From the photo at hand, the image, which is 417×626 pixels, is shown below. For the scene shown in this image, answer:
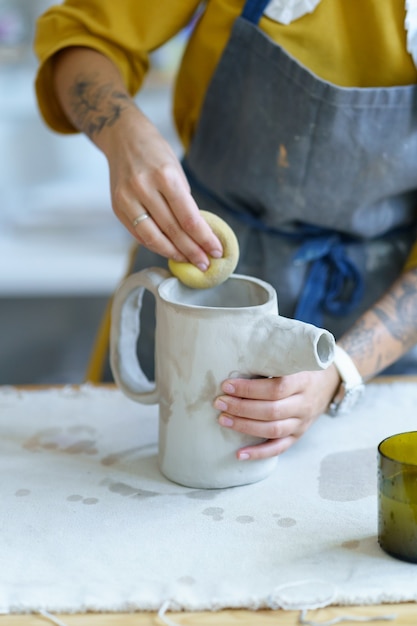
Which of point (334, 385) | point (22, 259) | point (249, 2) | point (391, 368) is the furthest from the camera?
point (22, 259)

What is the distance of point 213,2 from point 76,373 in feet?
3.90

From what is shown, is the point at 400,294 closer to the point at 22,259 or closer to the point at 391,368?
the point at 391,368

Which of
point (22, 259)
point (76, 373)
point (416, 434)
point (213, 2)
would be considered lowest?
point (76, 373)

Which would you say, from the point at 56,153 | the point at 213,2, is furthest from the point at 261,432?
the point at 56,153

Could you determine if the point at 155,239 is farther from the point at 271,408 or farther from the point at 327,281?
the point at 327,281

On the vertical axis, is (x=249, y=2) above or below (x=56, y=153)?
above

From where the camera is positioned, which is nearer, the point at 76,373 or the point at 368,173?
the point at 368,173

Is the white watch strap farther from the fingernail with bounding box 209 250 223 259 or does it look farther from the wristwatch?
the fingernail with bounding box 209 250 223 259

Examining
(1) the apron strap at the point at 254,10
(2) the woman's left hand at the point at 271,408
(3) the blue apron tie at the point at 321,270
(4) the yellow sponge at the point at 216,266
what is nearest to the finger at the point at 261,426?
(2) the woman's left hand at the point at 271,408

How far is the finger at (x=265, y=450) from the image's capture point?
28.5 inches

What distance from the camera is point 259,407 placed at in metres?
0.72

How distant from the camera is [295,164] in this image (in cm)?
96

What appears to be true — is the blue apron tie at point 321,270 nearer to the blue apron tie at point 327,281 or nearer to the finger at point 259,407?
the blue apron tie at point 327,281

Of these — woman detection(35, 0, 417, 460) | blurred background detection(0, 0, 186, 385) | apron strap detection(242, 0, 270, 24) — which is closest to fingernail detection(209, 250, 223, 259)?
woman detection(35, 0, 417, 460)
